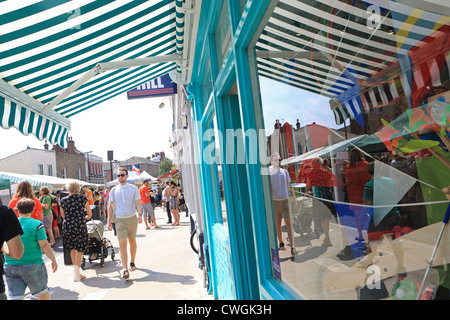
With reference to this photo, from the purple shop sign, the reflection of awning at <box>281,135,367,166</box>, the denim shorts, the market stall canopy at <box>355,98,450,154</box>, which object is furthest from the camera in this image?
the purple shop sign

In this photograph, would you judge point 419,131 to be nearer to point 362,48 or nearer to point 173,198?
point 362,48

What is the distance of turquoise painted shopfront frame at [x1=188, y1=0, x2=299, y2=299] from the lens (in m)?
1.52

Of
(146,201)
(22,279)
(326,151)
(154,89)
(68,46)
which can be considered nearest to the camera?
(326,151)

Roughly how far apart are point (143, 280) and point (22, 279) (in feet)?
7.28

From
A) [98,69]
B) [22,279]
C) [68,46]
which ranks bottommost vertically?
[22,279]

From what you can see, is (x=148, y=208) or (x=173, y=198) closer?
(x=148, y=208)

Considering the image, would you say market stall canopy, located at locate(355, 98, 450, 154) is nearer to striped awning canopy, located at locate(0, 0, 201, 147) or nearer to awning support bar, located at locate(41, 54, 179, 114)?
striped awning canopy, located at locate(0, 0, 201, 147)

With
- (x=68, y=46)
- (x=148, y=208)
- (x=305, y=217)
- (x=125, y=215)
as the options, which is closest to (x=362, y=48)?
(x=305, y=217)

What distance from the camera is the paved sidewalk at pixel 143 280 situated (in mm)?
4637

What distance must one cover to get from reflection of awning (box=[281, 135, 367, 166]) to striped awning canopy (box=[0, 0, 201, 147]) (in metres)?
1.82

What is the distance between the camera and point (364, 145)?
0.72m

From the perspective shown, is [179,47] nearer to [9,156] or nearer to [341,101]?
[341,101]

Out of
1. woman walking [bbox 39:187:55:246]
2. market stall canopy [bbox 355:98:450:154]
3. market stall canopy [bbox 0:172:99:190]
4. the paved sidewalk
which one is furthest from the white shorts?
market stall canopy [bbox 355:98:450:154]

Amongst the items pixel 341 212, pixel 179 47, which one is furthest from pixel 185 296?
pixel 341 212
